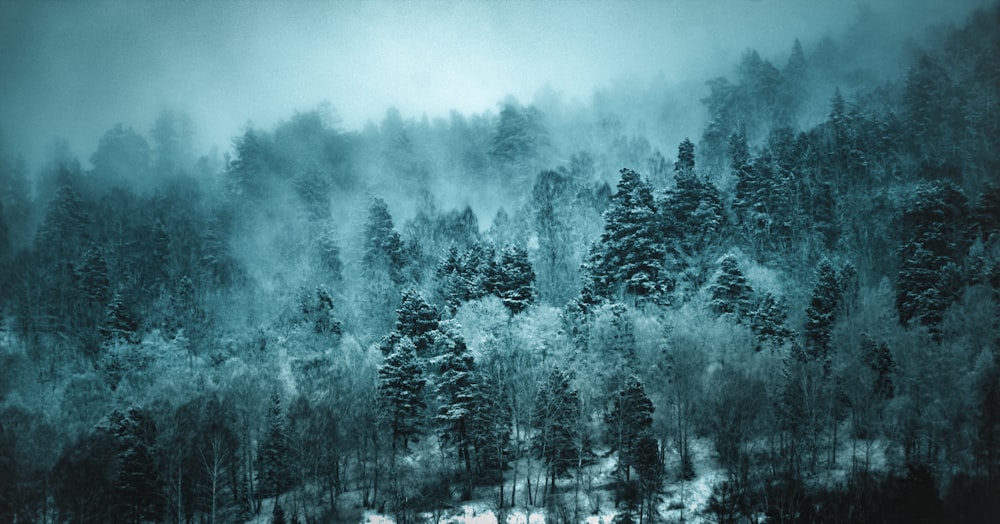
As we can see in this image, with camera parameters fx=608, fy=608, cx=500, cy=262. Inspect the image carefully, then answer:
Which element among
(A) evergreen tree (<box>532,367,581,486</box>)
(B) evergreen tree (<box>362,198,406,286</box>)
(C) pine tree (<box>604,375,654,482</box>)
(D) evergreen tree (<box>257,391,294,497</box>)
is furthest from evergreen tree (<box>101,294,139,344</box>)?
(C) pine tree (<box>604,375,654,482</box>)

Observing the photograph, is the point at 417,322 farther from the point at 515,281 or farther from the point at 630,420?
the point at 630,420

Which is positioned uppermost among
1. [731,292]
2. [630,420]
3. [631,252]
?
[631,252]

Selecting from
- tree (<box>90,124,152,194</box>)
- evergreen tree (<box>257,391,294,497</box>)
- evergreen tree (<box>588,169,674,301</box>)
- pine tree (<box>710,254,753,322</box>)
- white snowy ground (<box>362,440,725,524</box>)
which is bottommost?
white snowy ground (<box>362,440,725,524</box>)

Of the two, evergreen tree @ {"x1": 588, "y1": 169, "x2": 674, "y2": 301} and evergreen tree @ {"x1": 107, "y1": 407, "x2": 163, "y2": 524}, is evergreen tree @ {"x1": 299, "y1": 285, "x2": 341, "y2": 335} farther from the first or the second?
evergreen tree @ {"x1": 588, "y1": 169, "x2": 674, "y2": 301}

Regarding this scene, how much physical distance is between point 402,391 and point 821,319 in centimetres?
3635

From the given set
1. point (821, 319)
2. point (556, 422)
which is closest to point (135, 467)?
point (556, 422)

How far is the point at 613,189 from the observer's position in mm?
91375

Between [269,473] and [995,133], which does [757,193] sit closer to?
[995,133]

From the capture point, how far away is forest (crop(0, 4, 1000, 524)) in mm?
43188

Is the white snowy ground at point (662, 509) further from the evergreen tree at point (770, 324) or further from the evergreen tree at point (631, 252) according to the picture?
the evergreen tree at point (631, 252)

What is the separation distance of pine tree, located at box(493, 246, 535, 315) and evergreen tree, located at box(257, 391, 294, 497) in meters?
23.7

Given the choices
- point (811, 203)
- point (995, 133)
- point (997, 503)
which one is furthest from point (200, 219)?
point (995, 133)

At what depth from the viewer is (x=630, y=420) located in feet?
151

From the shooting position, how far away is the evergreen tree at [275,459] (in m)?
49.2
